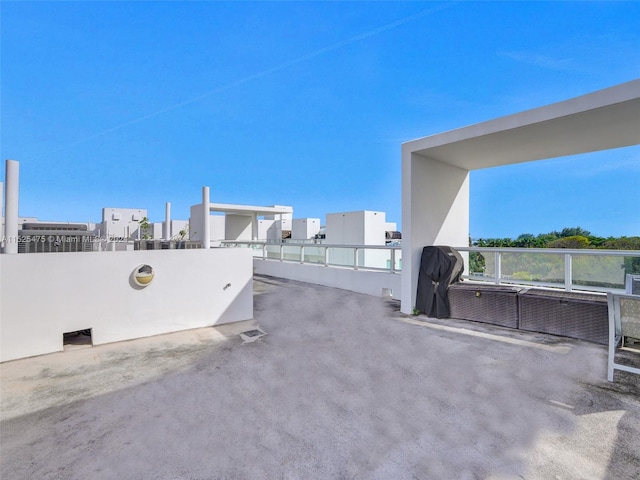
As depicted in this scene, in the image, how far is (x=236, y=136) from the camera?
1658 centimetres

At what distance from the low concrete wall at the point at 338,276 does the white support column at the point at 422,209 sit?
117cm

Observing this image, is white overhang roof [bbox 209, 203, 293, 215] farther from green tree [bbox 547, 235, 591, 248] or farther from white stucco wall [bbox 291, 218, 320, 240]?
green tree [bbox 547, 235, 591, 248]

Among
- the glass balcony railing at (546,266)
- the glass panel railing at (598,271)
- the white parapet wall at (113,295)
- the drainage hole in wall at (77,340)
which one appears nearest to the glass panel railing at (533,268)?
the glass balcony railing at (546,266)

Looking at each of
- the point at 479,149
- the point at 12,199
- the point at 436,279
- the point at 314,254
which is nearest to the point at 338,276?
the point at 314,254

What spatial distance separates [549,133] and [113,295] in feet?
22.1

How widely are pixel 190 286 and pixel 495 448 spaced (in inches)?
179

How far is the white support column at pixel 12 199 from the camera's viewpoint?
3.98 m

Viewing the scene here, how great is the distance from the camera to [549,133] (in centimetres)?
464

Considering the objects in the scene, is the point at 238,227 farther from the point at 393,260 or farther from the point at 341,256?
the point at 393,260

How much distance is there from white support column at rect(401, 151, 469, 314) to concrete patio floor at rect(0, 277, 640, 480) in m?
1.64

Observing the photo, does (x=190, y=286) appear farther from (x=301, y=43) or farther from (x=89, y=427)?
(x=301, y=43)

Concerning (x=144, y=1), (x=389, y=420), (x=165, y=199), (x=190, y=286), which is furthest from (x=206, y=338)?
(x=144, y=1)

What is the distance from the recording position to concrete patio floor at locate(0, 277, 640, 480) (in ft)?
6.29

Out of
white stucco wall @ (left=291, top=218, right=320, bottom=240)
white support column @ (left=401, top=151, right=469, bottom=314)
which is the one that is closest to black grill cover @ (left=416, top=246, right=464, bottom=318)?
white support column @ (left=401, top=151, right=469, bottom=314)
